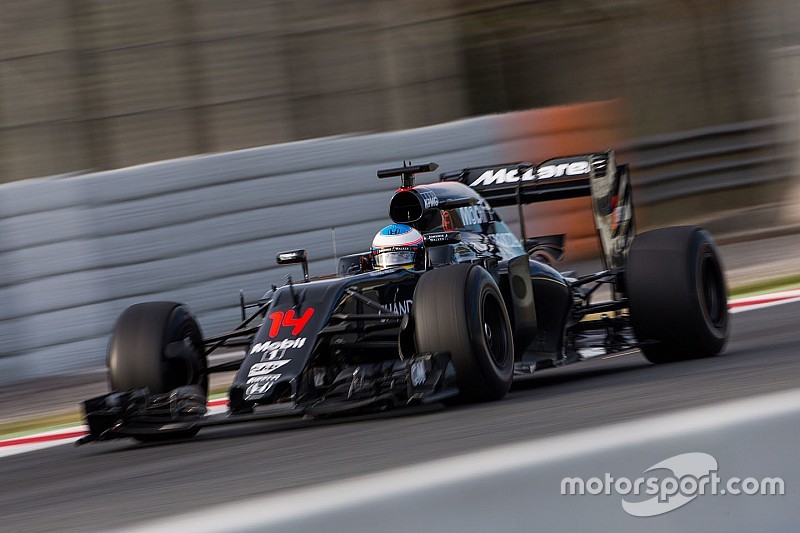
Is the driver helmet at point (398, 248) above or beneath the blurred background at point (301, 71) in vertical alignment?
beneath

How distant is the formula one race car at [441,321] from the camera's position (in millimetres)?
6801

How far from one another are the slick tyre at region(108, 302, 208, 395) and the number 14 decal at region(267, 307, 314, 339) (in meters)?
0.70

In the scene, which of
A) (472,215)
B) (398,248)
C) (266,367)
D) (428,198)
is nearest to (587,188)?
(472,215)

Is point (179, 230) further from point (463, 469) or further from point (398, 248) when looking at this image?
point (463, 469)

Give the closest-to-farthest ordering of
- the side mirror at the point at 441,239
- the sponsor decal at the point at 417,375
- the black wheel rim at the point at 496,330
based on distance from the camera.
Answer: the sponsor decal at the point at 417,375
the black wheel rim at the point at 496,330
the side mirror at the point at 441,239

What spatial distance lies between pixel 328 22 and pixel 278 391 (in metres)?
7.72

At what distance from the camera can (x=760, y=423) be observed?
11.3 feet

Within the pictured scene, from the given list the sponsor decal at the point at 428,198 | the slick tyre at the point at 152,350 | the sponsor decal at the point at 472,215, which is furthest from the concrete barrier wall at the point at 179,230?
the sponsor decal at the point at 428,198

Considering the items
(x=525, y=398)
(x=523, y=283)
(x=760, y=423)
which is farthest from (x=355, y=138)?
(x=760, y=423)

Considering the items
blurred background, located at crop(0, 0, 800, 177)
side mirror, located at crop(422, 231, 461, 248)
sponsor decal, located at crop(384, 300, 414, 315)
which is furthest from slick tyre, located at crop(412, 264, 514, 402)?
blurred background, located at crop(0, 0, 800, 177)

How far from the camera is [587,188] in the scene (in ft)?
29.7

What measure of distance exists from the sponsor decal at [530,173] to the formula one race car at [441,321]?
11 millimetres

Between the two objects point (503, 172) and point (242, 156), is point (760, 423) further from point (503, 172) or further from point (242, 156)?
point (242, 156)

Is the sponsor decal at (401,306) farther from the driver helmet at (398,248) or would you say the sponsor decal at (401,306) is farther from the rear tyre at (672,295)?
the rear tyre at (672,295)
